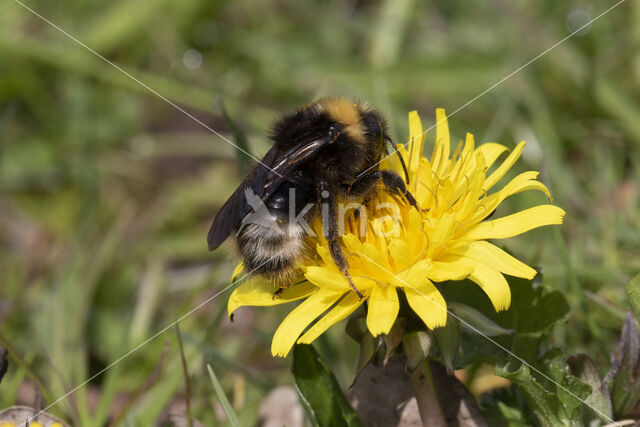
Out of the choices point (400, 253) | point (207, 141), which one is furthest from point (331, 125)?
point (207, 141)

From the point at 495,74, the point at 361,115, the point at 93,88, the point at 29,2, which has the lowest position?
the point at 361,115

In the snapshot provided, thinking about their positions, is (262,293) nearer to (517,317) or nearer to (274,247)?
(274,247)

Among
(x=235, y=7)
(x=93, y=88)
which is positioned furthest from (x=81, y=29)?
(x=235, y=7)

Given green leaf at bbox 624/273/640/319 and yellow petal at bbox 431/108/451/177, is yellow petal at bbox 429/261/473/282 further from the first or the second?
green leaf at bbox 624/273/640/319

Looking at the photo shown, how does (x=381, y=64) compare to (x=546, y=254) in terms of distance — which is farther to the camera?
(x=381, y=64)

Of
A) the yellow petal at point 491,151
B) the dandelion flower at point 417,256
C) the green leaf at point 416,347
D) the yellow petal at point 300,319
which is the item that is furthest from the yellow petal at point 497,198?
the yellow petal at point 300,319

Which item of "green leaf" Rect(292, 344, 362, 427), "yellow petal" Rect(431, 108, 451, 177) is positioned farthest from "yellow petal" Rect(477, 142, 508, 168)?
"green leaf" Rect(292, 344, 362, 427)

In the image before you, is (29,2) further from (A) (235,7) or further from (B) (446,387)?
(B) (446,387)
